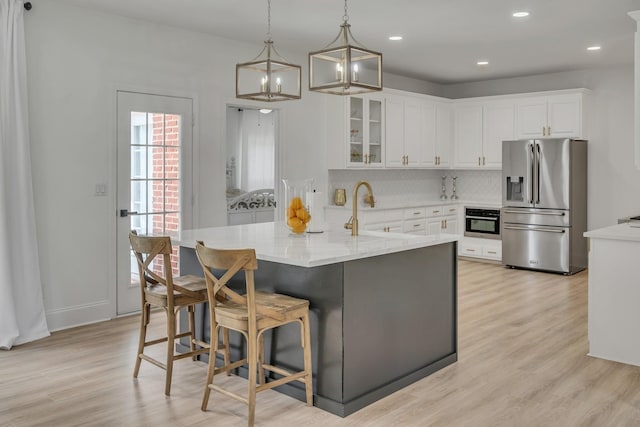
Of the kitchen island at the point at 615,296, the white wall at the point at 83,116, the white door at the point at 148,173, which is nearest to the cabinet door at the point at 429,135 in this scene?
the white wall at the point at 83,116

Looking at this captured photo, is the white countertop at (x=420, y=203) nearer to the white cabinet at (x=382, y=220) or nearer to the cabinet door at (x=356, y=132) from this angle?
the white cabinet at (x=382, y=220)

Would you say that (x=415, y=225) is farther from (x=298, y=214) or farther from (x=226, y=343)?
(x=226, y=343)

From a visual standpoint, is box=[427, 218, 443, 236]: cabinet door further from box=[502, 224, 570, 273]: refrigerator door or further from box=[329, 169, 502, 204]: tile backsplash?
box=[502, 224, 570, 273]: refrigerator door

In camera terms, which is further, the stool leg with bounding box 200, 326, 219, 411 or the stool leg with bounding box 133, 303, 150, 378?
the stool leg with bounding box 133, 303, 150, 378

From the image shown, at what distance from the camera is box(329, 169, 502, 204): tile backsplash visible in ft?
26.8

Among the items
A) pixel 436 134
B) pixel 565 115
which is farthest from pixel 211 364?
pixel 565 115

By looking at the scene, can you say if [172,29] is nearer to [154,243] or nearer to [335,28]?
[335,28]

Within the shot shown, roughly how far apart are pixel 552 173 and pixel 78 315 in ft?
18.6

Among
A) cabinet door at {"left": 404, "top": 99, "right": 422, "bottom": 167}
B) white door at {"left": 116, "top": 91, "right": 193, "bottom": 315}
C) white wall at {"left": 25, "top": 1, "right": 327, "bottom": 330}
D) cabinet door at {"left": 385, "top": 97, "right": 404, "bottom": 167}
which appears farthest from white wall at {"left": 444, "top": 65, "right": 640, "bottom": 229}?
white door at {"left": 116, "top": 91, "right": 193, "bottom": 315}

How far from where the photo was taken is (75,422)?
3.05 metres

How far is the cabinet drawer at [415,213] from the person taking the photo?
782 centimetres

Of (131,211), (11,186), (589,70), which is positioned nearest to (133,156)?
(131,211)

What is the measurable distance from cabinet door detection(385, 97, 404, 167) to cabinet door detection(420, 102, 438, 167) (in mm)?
489

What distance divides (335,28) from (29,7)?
102 inches
